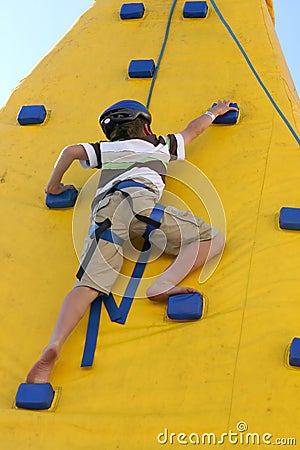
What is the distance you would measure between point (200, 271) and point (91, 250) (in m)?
0.35

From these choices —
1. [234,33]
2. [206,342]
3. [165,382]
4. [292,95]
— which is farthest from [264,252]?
[234,33]

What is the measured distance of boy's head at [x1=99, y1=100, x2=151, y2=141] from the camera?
9.74 feet

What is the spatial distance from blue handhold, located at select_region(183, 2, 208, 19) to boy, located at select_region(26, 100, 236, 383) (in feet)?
3.11

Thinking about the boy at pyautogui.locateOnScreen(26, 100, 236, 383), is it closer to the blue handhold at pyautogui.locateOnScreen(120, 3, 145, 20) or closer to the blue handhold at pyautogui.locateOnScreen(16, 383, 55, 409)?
the blue handhold at pyautogui.locateOnScreen(16, 383, 55, 409)

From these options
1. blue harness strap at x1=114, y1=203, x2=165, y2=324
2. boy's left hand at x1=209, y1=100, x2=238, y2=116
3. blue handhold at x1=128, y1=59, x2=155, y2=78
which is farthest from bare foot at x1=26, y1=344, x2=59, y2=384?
blue handhold at x1=128, y1=59, x2=155, y2=78

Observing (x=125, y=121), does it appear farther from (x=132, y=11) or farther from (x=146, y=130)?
(x=132, y=11)

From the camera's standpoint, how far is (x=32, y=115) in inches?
135

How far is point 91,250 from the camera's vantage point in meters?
2.69

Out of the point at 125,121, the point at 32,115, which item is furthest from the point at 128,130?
the point at 32,115

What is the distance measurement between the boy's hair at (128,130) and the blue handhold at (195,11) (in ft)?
3.73

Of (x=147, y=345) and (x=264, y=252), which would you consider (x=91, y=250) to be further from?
(x=264, y=252)

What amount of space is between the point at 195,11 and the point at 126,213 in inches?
60.3

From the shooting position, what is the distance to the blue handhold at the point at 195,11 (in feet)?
12.9

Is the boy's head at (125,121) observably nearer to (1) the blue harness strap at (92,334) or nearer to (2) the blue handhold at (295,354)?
(1) the blue harness strap at (92,334)
